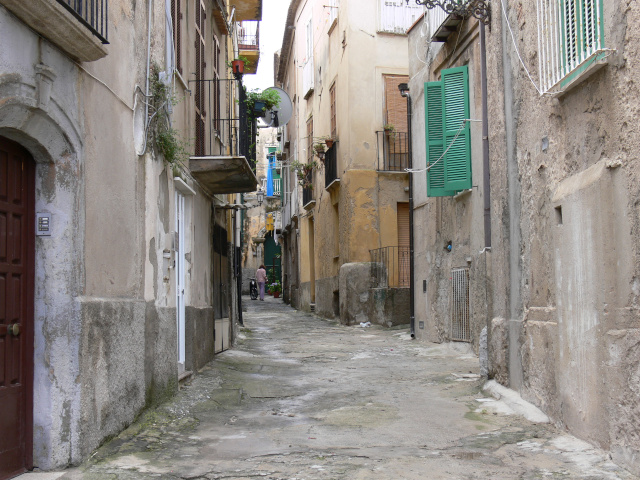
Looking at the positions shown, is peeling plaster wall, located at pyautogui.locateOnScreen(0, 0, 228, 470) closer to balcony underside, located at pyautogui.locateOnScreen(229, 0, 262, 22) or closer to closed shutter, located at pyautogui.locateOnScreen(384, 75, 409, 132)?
balcony underside, located at pyautogui.locateOnScreen(229, 0, 262, 22)

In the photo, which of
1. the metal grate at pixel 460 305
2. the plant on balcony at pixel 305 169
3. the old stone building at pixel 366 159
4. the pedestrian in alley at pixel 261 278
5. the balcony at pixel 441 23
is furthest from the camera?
the pedestrian in alley at pixel 261 278

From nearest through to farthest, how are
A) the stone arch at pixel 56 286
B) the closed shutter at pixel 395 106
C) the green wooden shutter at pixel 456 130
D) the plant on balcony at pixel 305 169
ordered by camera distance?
the stone arch at pixel 56 286 → the green wooden shutter at pixel 456 130 → the closed shutter at pixel 395 106 → the plant on balcony at pixel 305 169

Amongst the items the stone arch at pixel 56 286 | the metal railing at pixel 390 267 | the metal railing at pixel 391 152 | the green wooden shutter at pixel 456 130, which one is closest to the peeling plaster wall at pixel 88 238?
the stone arch at pixel 56 286

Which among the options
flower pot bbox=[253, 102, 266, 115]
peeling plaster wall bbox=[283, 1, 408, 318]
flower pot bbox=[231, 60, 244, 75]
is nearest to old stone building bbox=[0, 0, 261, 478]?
flower pot bbox=[231, 60, 244, 75]

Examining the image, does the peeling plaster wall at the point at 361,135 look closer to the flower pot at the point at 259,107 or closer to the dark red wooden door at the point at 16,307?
the flower pot at the point at 259,107

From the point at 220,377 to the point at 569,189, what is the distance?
17.5 feet

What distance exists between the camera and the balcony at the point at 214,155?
9.38m

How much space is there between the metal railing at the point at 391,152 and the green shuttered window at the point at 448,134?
662 centimetres

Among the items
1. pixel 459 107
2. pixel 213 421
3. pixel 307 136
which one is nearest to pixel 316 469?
pixel 213 421

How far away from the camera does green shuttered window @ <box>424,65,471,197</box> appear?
1149 cm

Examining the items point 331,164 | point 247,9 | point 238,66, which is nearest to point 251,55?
point 331,164

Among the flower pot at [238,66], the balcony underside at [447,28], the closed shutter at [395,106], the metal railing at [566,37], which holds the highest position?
the closed shutter at [395,106]

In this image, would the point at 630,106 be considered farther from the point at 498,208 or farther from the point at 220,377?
the point at 220,377

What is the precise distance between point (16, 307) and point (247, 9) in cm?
1317
